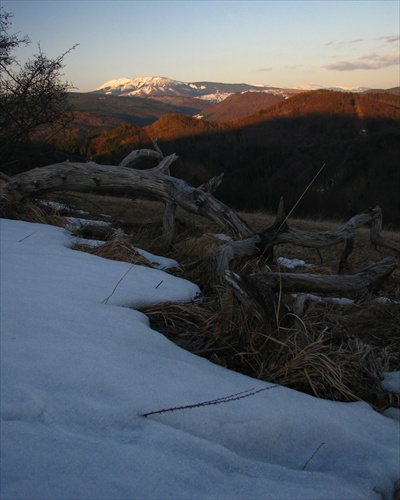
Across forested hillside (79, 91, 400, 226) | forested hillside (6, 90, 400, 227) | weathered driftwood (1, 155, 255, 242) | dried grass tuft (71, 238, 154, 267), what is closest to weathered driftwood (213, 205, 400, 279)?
dried grass tuft (71, 238, 154, 267)

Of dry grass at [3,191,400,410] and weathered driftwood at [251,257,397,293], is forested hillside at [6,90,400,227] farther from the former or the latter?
dry grass at [3,191,400,410]

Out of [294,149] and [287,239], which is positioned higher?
[294,149]

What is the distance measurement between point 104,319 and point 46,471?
111cm

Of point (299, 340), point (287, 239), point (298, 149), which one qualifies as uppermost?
point (298, 149)

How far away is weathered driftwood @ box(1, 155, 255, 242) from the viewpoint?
17.6ft

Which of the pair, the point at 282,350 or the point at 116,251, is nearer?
the point at 282,350

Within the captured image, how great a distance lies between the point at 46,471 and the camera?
122cm

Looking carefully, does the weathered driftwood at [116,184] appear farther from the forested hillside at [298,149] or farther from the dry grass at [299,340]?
the forested hillside at [298,149]

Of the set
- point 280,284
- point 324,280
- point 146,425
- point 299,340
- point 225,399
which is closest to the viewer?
point 146,425

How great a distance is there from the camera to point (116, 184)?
586 cm

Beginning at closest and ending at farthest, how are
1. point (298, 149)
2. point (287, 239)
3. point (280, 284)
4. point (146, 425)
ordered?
point (146, 425) → point (280, 284) → point (287, 239) → point (298, 149)

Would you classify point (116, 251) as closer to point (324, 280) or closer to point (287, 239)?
point (287, 239)

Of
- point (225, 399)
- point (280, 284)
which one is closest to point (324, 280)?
point (280, 284)

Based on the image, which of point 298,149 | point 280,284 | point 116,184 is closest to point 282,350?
point 280,284
